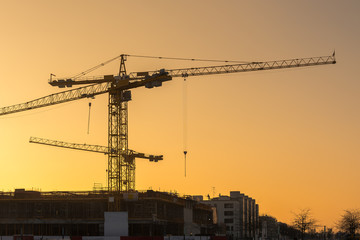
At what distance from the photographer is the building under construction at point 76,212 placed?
157 metres

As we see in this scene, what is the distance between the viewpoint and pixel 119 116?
170 metres

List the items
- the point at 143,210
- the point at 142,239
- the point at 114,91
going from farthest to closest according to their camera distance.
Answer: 1. the point at 114,91
2. the point at 143,210
3. the point at 142,239

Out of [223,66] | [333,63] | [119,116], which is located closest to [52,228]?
[119,116]

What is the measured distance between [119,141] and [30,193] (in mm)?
29682

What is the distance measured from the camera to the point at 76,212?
525ft

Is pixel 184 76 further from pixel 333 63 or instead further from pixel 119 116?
pixel 333 63

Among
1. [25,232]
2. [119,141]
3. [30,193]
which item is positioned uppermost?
[119,141]

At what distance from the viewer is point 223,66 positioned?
168375 millimetres

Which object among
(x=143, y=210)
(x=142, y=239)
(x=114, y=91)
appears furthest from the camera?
(x=114, y=91)

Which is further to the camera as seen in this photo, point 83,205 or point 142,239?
point 83,205

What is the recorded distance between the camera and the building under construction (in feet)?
514

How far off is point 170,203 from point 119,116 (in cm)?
2991

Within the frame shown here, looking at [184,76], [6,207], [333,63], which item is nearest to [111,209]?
[6,207]

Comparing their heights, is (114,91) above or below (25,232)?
above
